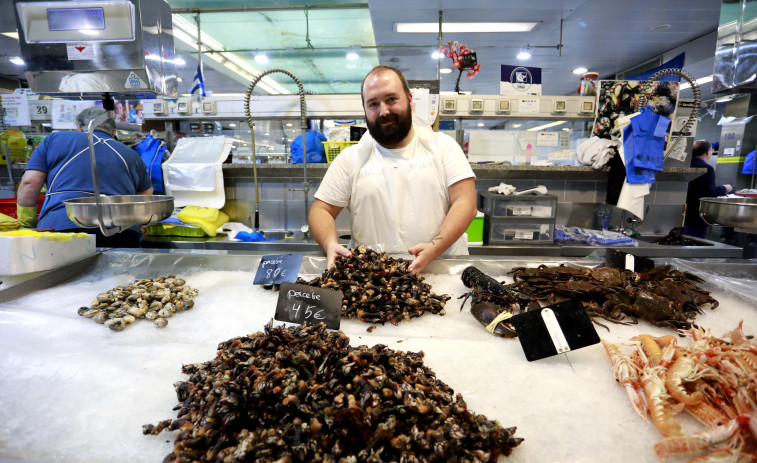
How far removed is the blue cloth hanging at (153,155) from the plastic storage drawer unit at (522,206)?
3.54m

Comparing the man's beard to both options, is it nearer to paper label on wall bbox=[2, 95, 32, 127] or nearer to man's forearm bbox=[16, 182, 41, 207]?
man's forearm bbox=[16, 182, 41, 207]

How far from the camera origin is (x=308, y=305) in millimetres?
1336

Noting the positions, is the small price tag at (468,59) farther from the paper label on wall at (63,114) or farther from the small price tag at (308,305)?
the paper label on wall at (63,114)

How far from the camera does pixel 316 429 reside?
0.76 meters

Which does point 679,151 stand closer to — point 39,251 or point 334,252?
point 334,252

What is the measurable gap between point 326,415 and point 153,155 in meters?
4.23

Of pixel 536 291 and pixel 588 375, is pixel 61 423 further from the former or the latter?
pixel 536 291

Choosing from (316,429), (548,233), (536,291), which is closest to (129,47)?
(316,429)

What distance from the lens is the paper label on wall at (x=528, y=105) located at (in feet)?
13.5

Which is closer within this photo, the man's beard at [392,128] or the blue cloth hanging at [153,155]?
the man's beard at [392,128]

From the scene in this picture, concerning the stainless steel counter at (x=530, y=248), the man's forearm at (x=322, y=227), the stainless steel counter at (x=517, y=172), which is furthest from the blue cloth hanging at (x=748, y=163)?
the man's forearm at (x=322, y=227)

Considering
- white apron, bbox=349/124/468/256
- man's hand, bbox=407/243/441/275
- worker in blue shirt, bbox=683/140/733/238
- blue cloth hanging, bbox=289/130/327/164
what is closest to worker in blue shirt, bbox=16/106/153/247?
blue cloth hanging, bbox=289/130/327/164

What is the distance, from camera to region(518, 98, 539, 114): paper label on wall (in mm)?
4113

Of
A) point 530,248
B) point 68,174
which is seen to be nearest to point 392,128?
point 530,248
